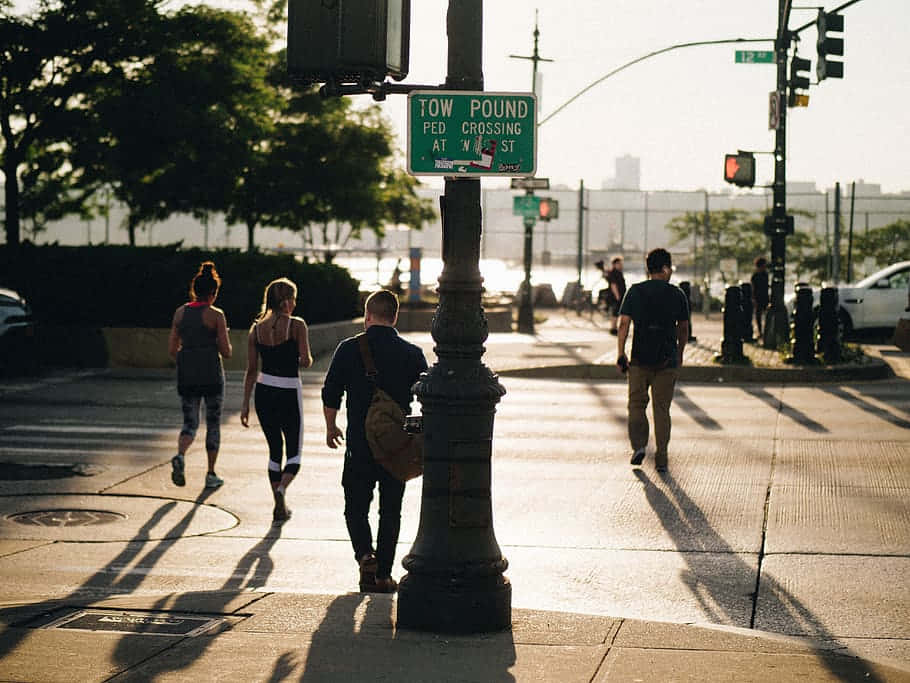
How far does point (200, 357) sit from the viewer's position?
11.6m

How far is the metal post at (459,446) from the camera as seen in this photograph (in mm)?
6469

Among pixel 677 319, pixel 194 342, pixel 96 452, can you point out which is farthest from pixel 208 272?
pixel 677 319

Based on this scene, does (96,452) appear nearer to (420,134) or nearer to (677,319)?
(677,319)

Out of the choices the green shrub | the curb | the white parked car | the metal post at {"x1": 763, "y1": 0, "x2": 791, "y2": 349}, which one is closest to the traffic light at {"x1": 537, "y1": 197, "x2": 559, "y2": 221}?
the white parked car

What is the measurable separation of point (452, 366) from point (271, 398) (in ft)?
13.6

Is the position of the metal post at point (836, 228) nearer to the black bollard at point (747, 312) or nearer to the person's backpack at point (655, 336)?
the black bollard at point (747, 312)

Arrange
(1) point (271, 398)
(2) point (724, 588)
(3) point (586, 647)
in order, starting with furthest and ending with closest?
(1) point (271, 398)
(2) point (724, 588)
(3) point (586, 647)

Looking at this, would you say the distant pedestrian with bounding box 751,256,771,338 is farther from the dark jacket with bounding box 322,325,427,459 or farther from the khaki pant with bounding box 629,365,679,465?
the dark jacket with bounding box 322,325,427,459

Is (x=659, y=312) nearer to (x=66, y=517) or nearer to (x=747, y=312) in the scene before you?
(x=66, y=517)

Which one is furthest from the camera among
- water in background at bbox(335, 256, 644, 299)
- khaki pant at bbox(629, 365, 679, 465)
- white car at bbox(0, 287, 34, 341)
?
water in background at bbox(335, 256, 644, 299)

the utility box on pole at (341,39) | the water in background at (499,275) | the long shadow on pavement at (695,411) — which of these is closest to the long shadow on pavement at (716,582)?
the utility box on pole at (341,39)

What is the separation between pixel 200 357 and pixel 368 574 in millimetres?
4333

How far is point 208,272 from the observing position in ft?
38.6

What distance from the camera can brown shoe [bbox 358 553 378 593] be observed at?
7.80m
